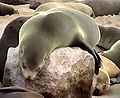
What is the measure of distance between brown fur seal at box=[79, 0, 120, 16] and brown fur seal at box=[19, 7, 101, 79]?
5.09m

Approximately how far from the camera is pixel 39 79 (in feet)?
12.7

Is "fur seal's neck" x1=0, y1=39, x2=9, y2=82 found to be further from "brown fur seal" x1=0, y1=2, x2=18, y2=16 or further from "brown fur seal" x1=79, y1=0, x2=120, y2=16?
"brown fur seal" x1=79, y1=0, x2=120, y2=16

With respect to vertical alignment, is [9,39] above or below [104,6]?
above

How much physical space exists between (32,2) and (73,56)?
19.6ft

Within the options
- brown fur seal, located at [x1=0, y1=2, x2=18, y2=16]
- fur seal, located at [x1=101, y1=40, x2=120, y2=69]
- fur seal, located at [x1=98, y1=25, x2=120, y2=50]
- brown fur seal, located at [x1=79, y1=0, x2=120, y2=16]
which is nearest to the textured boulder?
fur seal, located at [x1=101, y1=40, x2=120, y2=69]

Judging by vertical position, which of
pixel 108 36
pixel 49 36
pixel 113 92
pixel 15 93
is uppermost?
pixel 15 93

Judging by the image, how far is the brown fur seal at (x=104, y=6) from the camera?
9992 mm

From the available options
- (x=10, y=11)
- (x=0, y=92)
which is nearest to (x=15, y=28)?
(x=0, y=92)

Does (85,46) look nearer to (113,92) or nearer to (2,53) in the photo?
(113,92)

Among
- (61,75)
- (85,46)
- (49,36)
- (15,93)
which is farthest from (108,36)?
(15,93)

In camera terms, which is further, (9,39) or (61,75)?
(9,39)

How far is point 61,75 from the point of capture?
3.90 meters

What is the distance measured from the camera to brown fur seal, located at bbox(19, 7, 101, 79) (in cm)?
376

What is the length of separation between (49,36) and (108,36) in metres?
3.54
